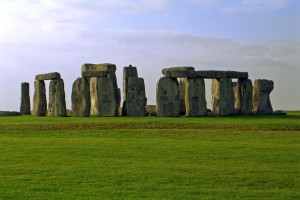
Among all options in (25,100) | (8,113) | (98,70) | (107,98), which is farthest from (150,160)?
(25,100)

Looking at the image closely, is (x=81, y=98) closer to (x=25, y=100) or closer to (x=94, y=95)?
(x=94, y=95)

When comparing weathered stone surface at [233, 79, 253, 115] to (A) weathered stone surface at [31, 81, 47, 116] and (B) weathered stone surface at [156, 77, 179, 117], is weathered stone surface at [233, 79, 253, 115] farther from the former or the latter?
(A) weathered stone surface at [31, 81, 47, 116]

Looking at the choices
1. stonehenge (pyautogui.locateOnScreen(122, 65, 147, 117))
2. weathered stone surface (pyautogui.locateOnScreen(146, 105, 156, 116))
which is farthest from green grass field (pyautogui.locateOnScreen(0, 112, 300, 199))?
weathered stone surface (pyautogui.locateOnScreen(146, 105, 156, 116))

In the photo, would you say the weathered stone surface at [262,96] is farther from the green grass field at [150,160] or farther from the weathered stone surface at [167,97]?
the green grass field at [150,160]

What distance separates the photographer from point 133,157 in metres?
19.0

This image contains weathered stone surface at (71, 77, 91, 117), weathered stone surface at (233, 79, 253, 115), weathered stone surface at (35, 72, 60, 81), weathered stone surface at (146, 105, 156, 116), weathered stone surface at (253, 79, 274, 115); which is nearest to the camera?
weathered stone surface at (71, 77, 91, 117)

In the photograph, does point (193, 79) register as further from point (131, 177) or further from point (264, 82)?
point (131, 177)

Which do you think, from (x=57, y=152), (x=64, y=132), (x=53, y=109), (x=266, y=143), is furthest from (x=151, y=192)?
(x=53, y=109)

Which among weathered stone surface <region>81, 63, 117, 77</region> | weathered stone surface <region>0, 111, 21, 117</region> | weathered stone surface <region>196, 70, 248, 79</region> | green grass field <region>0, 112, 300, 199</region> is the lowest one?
green grass field <region>0, 112, 300, 199</region>

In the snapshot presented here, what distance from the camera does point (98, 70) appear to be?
3728cm

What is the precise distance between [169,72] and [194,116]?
10.7ft

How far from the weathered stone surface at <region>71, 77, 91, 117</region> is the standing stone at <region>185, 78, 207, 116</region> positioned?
255 inches

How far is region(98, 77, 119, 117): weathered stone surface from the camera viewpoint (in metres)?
36.6

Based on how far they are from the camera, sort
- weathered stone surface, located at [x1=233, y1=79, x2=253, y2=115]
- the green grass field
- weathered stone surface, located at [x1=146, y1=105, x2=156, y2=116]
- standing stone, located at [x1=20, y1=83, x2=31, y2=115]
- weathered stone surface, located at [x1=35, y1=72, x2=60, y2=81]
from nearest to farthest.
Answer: the green grass field
weathered stone surface, located at [x1=146, y1=105, x2=156, y2=116]
weathered stone surface, located at [x1=35, y1=72, x2=60, y2=81]
weathered stone surface, located at [x1=233, y1=79, x2=253, y2=115]
standing stone, located at [x1=20, y1=83, x2=31, y2=115]
